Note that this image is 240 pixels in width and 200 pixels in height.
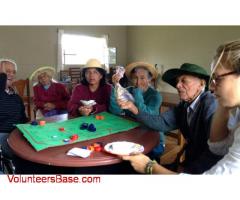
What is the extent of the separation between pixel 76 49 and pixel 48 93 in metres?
3.26

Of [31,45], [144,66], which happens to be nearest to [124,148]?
[144,66]

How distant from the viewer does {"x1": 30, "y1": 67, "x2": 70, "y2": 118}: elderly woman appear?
252 cm

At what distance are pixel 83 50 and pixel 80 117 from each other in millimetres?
4059

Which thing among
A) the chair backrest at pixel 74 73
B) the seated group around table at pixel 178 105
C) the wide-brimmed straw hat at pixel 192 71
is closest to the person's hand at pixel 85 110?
the seated group around table at pixel 178 105

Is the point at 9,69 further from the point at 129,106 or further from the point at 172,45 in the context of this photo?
the point at 172,45

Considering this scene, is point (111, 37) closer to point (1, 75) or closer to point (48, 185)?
point (1, 75)

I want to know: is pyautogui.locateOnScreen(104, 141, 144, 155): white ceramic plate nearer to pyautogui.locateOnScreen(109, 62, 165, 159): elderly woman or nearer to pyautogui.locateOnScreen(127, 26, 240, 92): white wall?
pyautogui.locateOnScreen(109, 62, 165, 159): elderly woman

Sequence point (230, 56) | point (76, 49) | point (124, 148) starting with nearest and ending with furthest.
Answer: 1. point (230, 56)
2. point (124, 148)
3. point (76, 49)

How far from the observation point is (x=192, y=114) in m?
1.37

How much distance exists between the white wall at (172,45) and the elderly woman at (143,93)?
47.0 inches

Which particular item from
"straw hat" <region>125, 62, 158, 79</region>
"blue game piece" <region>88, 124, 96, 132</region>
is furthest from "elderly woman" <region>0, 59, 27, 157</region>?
"straw hat" <region>125, 62, 158, 79</region>

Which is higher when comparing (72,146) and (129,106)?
(129,106)

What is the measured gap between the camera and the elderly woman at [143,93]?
68.6 inches
